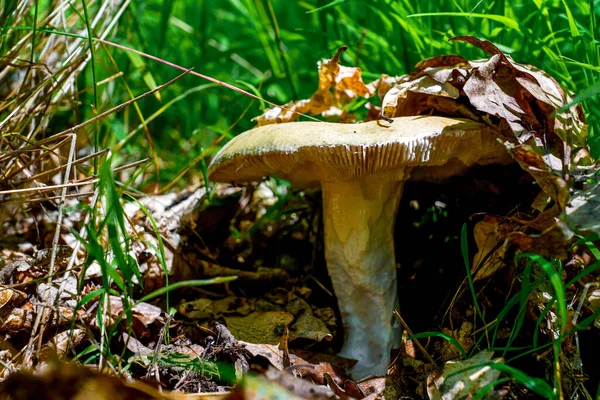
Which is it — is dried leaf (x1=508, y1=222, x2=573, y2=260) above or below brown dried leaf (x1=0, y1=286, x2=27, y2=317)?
above

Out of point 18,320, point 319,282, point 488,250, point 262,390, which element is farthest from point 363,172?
point 18,320

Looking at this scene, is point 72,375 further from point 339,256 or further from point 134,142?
point 134,142

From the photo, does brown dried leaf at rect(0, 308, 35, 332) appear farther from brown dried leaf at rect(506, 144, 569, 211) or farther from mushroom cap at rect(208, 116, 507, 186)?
brown dried leaf at rect(506, 144, 569, 211)

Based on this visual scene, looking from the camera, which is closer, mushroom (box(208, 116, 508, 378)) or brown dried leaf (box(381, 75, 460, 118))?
mushroom (box(208, 116, 508, 378))

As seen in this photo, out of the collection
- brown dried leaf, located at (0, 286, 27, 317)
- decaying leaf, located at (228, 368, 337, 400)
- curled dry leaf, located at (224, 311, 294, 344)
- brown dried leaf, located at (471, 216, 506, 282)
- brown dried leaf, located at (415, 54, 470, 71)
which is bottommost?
curled dry leaf, located at (224, 311, 294, 344)

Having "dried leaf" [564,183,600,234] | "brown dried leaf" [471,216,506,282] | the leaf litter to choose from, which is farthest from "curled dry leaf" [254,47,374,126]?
"dried leaf" [564,183,600,234]

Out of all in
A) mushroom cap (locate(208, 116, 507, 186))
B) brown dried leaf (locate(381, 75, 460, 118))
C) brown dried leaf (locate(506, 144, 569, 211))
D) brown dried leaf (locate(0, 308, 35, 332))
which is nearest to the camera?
brown dried leaf (locate(506, 144, 569, 211))

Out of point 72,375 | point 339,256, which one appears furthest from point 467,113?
point 72,375

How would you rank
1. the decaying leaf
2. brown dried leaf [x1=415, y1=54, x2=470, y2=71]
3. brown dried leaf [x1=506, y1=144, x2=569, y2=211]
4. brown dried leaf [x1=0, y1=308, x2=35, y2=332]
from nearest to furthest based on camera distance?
the decaying leaf < brown dried leaf [x1=506, y1=144, x2=569, y2=211] < brown dried leaf [x1=0, y1=308, x2=35, y2=332] < brown dried leaf [x1=415, y1=54, x2=470, y2=71]

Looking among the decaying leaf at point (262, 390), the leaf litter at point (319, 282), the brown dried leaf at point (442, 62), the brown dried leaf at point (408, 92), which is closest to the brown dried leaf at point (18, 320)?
the leaf litter at point (319, 282)
